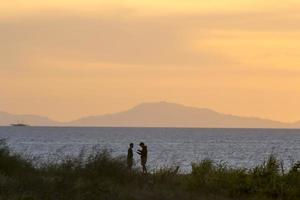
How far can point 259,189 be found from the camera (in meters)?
23.2

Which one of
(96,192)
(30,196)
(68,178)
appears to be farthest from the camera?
(68,178)

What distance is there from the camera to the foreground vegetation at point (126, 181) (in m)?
19.6

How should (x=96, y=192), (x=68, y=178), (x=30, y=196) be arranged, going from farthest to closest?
(x=68, y=178) → (x=96, y=192) → (x=30, y=196)

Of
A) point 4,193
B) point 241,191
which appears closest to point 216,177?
point 241,191

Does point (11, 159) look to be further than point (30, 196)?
Yes

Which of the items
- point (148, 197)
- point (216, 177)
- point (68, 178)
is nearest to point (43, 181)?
point (68, 178)

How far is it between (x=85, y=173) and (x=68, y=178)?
96cm

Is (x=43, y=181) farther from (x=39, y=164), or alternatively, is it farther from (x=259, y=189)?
(x=259, y=189)

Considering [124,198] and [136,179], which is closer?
[124,198]

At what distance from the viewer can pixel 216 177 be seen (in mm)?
23938

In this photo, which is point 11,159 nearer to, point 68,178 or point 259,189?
point 68,178

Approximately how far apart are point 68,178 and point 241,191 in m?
5.39

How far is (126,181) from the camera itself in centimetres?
2261

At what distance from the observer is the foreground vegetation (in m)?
19.6
